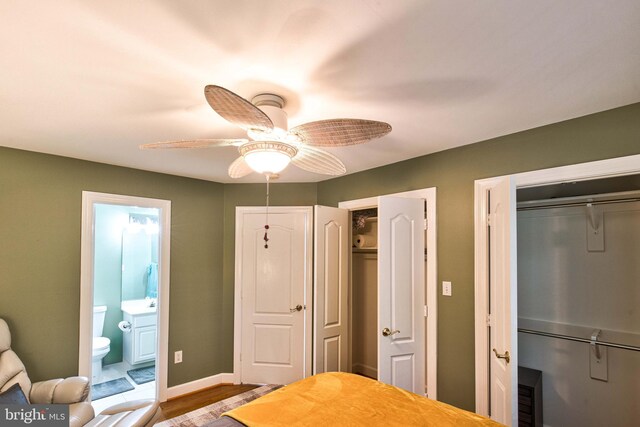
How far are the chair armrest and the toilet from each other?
1.47 metres

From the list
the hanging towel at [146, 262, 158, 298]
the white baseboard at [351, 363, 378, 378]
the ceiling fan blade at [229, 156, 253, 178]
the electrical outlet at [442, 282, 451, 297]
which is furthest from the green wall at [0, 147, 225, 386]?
the electrical outlet at [442, 282, 451, 297]

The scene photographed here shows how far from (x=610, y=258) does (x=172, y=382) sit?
430 cm

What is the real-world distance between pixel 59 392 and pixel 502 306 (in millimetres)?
3160

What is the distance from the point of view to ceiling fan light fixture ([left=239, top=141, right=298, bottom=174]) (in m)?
1.64

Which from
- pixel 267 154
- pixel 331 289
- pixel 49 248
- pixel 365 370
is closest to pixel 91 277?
pixel 49 248

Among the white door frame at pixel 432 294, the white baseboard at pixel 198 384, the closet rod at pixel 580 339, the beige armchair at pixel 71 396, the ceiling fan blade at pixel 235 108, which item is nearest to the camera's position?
the ceiling fan blade at pixel 235 108

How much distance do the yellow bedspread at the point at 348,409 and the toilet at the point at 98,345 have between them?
2.93 meters

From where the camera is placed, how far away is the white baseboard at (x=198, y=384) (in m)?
3.67

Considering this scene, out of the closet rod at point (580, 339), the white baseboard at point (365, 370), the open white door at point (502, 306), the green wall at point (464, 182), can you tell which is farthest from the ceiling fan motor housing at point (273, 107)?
the white baseboard at point (365, 370)

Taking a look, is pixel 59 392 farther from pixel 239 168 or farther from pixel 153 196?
pixel 239 168

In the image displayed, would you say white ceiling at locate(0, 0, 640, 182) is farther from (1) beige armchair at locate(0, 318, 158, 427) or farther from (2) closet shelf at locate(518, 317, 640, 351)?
(2) closet shelf at locate(518, 317, 640, 351)

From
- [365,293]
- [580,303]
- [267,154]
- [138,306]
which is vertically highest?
[267,154]

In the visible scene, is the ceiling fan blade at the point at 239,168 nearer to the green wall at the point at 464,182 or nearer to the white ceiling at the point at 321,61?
the white ceiling at the point at 321,61

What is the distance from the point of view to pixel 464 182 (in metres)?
2.68
